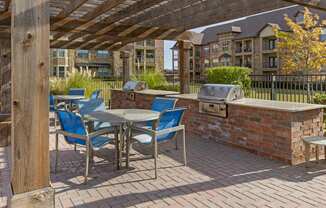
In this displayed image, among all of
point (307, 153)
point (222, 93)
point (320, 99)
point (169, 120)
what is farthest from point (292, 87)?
point (169, 120)

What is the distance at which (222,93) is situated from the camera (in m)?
5.36

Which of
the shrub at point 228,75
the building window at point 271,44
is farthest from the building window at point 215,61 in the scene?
the shrub at point 228,75

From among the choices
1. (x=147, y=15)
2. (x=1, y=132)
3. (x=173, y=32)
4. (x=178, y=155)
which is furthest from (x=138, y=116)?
(x=173, y=32)

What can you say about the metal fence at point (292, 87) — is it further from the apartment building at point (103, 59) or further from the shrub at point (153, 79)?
Answer: the apartment building at point (103, 59)

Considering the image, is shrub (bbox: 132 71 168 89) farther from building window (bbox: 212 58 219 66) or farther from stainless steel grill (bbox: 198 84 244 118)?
building window (bbox: 212 58 219 66)

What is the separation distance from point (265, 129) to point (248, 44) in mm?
34154

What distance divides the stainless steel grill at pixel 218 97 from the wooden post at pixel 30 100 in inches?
145

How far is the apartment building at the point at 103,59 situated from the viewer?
36281mm

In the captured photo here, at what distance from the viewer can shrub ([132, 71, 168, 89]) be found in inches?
464

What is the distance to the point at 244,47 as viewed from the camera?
36906 millimetres

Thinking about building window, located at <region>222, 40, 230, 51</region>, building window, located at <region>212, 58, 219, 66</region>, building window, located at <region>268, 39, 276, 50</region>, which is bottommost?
building window, located at <region>212, 58, 219, 66</region>

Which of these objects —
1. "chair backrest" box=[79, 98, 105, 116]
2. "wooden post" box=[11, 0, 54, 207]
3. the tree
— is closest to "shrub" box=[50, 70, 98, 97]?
"chair backrest" box=[79, 98, 105, 116]

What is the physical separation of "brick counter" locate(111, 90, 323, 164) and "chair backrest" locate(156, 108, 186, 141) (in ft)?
4.38

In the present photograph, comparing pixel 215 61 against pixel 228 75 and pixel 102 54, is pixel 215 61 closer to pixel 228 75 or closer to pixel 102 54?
pixel 102 54
